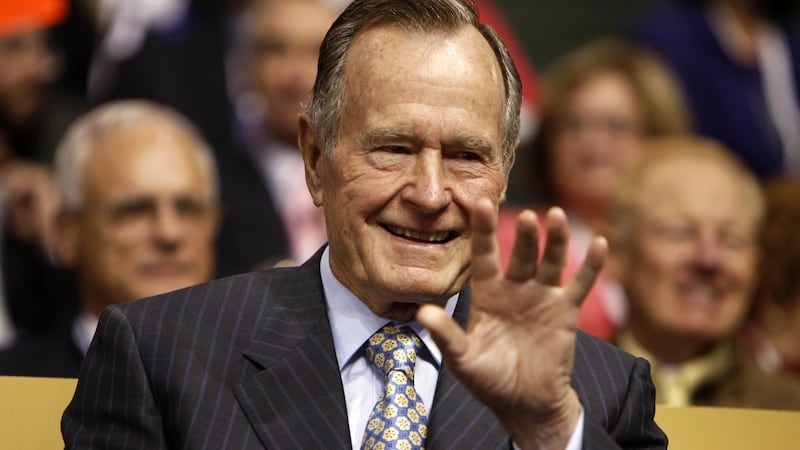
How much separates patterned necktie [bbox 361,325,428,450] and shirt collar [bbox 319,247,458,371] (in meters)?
0.01

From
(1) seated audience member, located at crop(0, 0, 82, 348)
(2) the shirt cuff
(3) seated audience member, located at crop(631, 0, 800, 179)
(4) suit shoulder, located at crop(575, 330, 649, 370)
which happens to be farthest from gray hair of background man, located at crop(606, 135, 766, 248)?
(2) the shirt cuff

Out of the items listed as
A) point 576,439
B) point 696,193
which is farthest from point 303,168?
point 576,439

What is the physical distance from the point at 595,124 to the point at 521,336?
125 inches

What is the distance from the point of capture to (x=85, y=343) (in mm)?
3871

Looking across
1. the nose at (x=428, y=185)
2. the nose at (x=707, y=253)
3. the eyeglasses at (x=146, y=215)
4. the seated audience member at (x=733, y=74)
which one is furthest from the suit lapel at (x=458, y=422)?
the seated audience member at (x=733, y=74)

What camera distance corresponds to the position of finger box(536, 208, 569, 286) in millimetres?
1670

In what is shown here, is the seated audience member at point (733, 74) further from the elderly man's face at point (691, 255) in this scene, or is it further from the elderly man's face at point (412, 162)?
the elderly man's face at point (412, 162)

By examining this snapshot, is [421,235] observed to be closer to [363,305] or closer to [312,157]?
[363,305]

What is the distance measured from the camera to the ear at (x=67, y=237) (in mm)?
4113

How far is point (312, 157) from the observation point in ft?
7.43

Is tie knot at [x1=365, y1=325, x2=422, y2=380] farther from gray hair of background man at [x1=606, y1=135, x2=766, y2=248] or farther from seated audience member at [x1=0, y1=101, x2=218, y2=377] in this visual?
gray hair of background man at [x1=606, y1=135, x2=766, y2=248]

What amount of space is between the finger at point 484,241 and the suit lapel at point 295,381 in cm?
40

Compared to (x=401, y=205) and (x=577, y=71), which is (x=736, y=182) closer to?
(x=577, y=71)

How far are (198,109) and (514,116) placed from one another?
8.72 ft
